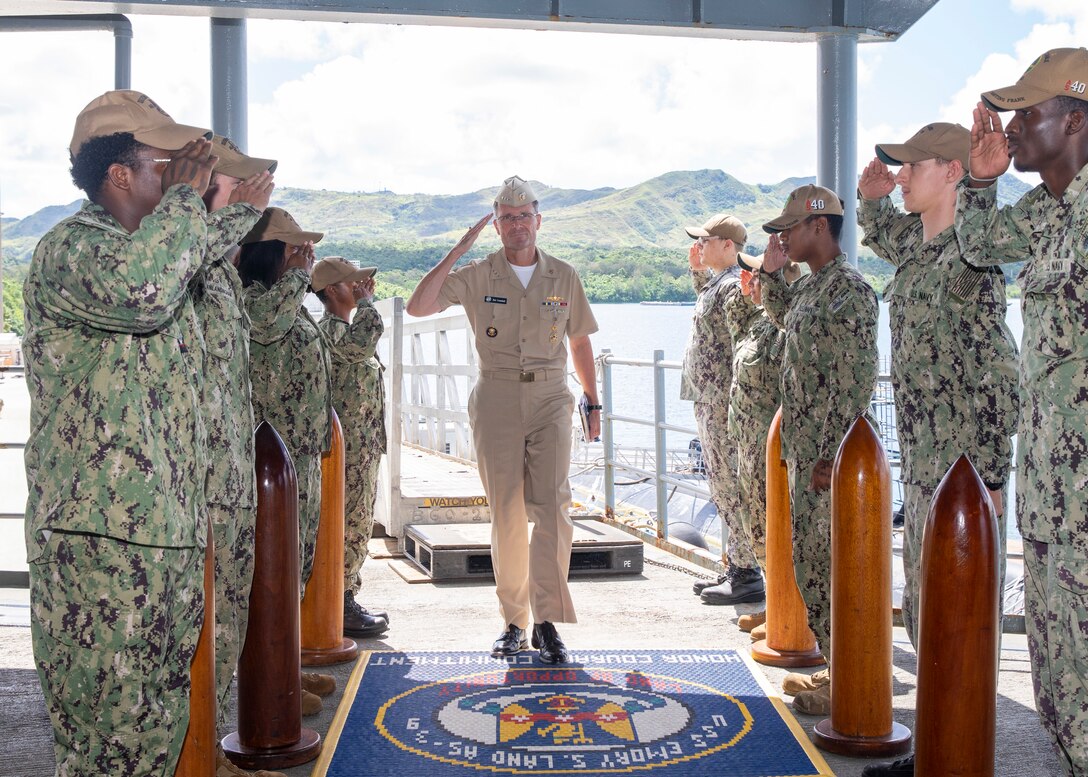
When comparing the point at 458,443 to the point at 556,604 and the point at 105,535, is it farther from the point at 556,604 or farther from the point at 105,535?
the point at 105,535

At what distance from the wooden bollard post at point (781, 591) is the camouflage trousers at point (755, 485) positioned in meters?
0.42

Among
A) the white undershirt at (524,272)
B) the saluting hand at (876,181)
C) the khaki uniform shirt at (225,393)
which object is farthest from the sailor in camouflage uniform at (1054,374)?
the white undershirt at (524,272)

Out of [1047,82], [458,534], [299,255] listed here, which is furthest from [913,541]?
[458,534]

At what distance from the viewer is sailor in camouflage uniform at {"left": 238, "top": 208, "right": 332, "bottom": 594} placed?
4.57 metres

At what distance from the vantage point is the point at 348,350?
5.62m

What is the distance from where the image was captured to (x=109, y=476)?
8.44 ft

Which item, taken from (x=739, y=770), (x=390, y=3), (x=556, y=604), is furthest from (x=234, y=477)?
(x=390, y=3)

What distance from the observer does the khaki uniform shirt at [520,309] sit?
560 cm

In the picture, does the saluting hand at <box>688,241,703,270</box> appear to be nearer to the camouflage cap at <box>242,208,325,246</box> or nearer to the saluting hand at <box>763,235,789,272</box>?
the saluting hand at <box>763,235,789,272</box>

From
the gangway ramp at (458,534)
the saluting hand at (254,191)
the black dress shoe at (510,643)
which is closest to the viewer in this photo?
the saluting hand at (254,191)

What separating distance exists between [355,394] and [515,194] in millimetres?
1317

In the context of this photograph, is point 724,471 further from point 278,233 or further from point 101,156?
point 101,156

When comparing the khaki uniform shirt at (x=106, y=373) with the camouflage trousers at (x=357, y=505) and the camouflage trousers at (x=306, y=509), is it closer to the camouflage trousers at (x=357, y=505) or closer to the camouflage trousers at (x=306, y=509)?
the camouflage trousers at (x=306, y=509)

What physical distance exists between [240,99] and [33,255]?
4.11 metres
